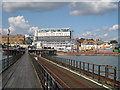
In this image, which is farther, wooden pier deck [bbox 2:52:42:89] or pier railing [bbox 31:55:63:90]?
wooden pier deck [bbox 2:52:42:89]

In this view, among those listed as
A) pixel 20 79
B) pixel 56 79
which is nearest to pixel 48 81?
pixel 56 79

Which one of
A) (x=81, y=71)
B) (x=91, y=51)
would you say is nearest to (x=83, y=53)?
(x=91, y=51)

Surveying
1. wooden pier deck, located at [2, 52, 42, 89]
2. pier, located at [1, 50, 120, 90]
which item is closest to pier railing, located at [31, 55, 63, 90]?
pier, located at [1, 50, 120, 90]

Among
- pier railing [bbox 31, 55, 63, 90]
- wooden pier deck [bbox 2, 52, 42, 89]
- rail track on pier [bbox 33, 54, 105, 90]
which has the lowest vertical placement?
rail track on pier [bbox 33, 54, 105, 90]

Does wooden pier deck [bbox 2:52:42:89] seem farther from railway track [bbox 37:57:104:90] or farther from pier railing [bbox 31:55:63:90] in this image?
railway track [bbox 37:57:104:90]

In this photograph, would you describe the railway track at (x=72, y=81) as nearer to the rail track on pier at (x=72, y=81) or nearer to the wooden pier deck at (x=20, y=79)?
the rail track on pier at (x=72, y=81)

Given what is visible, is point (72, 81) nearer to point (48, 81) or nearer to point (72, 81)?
point (72, 81)

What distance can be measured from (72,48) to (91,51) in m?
19.2

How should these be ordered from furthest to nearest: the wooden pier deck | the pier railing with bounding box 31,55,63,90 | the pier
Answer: the wooden pier deck, the pier, the pier railing with bounding box 31,55,63,90

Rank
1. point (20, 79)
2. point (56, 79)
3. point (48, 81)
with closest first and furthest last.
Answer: point (48, 81) → point (56, 79) → point (20, 79)

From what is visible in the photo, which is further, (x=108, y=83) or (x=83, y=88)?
(x=108, y=83)

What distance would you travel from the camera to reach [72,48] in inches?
7815

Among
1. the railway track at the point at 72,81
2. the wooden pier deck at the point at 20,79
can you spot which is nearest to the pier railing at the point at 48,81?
the railway track at the point at 72,81

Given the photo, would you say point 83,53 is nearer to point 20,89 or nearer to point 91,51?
point 91,51
